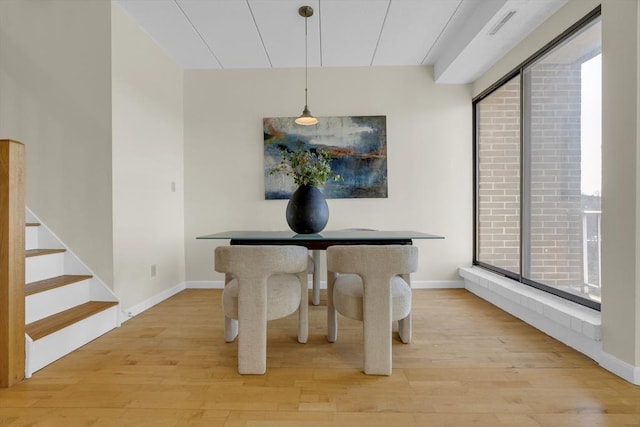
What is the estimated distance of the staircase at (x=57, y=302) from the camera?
1941 millimetres

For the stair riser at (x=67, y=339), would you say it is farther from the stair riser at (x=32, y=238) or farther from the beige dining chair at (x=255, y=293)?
the beige dining chair at (x=255, y=293)

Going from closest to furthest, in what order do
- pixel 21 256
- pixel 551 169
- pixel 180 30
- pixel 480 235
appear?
pixel 21 256 < pixel 551 169 < pixel 180 30 < pixel 480 235

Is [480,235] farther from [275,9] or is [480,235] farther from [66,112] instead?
[66,112]

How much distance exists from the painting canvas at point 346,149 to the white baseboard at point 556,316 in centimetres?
157

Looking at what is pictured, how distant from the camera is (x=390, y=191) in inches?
151

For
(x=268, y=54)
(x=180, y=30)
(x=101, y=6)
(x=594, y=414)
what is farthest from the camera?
(x=268, y=54)

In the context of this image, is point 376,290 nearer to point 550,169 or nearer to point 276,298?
point 276,298

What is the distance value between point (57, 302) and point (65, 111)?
155 cm

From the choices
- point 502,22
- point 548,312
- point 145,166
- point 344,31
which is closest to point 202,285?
point 145,166

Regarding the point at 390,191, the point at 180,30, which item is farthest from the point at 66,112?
the point at 390,191

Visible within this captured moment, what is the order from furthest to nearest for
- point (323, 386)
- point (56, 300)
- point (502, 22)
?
point (502, 22)
point (56, 300)
point (323, 386)

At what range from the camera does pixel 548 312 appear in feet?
7.48

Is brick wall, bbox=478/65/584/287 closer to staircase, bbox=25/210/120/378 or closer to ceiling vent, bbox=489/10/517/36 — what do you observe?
ceiling vent, bbox=489/10/517/36

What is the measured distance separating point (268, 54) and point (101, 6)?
5.03 feet
